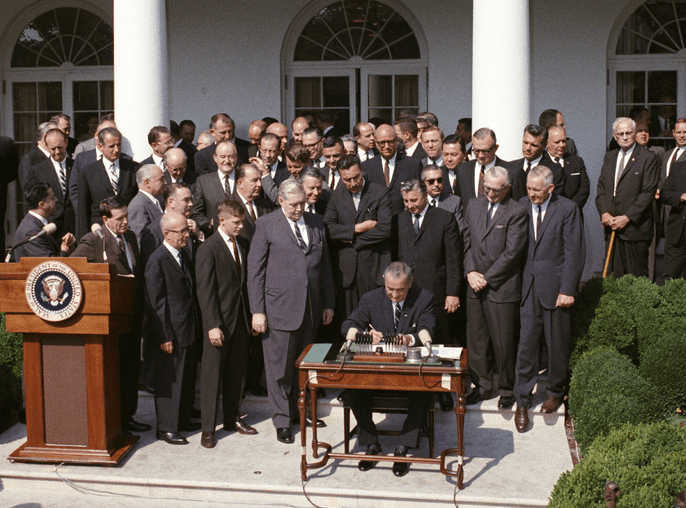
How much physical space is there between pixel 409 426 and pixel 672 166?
513 centimetres

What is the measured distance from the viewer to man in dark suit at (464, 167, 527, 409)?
6.94 meters

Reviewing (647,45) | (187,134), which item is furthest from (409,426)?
(647,45)

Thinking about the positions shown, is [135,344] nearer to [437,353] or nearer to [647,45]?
[437,353]

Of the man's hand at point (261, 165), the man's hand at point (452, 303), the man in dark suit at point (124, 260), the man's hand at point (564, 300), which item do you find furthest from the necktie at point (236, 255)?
the man's hand at point (564, 300)

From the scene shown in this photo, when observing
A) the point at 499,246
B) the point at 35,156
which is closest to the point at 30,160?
the point at 35,156

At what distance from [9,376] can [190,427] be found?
1.77 meters

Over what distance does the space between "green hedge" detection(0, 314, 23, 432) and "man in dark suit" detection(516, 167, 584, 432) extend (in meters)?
4.43

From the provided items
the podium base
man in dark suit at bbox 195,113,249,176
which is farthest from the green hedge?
man in dark suit at bbox 195,113,249,176

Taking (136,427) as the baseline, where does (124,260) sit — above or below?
above

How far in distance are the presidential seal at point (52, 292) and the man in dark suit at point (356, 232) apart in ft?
7.83

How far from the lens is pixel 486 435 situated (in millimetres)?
6789

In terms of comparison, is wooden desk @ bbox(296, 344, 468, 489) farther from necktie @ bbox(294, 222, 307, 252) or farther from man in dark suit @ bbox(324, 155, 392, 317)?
man in dark suit @ bbox(324, 155, 392, 317)

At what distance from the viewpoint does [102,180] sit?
792 centimetres

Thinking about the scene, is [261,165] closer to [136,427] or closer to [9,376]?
[136,427]
